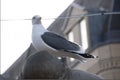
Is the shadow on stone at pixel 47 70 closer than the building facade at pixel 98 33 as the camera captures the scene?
Yes

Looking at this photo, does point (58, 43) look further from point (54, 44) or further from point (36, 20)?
point (36, 20)

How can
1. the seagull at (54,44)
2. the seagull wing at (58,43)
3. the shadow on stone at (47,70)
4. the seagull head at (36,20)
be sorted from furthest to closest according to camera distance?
the seagull head at (36,20), the seagull wing at (58,43), the seagull at (54,44), the shadow on stone at (47,70)

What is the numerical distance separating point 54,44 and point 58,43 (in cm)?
11

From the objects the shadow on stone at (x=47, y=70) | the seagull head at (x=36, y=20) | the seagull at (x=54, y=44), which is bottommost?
the shadow on stone at (x=47, y=70)

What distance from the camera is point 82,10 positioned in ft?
52.7

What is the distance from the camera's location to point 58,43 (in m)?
3.95

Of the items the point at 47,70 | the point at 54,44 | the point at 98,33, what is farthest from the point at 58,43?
the point at 98,33

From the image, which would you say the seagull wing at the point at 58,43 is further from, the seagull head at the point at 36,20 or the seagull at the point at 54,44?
the seagull head at the point at 36,20

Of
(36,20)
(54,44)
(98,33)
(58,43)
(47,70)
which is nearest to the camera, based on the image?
(47,70)

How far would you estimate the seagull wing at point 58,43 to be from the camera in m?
3.86

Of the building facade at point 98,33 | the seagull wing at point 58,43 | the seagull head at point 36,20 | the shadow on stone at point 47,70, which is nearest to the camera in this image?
the shadow on stone at point 47,70

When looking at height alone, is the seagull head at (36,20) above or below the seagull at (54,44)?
above

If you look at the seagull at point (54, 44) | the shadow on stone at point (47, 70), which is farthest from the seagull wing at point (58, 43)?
the shadow on stone at point (47, 70)

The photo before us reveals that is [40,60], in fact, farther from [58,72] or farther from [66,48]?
[66,48]
